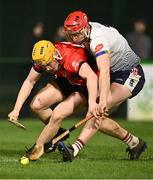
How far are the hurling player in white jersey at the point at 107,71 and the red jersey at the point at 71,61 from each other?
0.12 m

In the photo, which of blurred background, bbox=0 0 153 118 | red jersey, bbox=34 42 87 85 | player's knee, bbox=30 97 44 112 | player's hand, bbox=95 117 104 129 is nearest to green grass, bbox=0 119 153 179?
player's hand, bbox=95 117 104 129

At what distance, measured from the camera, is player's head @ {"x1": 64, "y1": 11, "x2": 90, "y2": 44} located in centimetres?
1078

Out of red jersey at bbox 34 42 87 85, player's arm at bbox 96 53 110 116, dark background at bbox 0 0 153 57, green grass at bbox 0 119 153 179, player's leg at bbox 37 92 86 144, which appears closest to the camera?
green grass at bbox 0 119 153 179

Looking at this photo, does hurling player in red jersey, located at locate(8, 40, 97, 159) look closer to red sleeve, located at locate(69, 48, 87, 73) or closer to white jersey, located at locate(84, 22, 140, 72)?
red sleeve, located at locate(69, 48, 87, 73)

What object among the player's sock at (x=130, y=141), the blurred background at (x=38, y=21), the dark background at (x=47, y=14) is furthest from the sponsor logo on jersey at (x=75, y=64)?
the dark background at (x=47, y=14)

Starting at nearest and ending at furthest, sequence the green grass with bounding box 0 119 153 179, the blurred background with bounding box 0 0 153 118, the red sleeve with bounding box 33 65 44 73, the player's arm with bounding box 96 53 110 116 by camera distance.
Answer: the green grass with bounding box 0 119 153 179
the player's arm with bounding box 96 53 110 116
the red sleeve with bounding box 33 65 44 73
the blurred background with bounding box 0 0 153 118

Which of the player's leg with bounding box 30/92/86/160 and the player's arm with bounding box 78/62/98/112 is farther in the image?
the player's leg with bounding box 30/92/86/160

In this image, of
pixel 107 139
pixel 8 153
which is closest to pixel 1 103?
pixel 107 139

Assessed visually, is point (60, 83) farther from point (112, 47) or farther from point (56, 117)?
point (112, 47)

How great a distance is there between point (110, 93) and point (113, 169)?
4.06ft

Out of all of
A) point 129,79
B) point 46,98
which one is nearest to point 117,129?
point 129,79

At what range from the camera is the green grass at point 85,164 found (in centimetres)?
971

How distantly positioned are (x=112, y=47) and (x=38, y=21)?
1151cm

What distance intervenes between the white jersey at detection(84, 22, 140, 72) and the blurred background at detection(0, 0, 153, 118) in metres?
9.09
